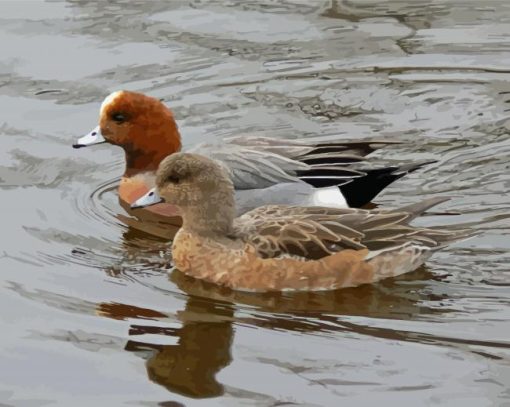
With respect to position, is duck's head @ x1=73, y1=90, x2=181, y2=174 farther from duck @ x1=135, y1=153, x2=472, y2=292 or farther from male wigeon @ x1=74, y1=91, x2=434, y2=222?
duck @ x1=135, y1=153, x2=472, y2=292

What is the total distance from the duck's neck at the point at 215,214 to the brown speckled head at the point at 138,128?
1407 millimetres

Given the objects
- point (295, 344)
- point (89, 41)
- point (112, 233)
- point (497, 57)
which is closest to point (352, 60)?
point (497, 57)

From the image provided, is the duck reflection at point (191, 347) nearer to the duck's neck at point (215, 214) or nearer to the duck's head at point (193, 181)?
the duck's neck at point (215, 214)

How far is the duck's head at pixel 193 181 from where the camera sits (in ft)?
23.0

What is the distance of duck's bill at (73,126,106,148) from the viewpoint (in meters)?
8.22

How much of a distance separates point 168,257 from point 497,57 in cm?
388

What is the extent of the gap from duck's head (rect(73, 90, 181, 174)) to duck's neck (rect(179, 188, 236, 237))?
4.62ft

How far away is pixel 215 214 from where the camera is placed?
23.0ft

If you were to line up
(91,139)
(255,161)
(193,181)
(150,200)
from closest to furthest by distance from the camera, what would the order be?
(193,181) < (150,200) < (255,161) < (91,139)

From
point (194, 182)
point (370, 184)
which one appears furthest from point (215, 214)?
point (370, 184)

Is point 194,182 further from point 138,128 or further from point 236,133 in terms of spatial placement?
point 236,133

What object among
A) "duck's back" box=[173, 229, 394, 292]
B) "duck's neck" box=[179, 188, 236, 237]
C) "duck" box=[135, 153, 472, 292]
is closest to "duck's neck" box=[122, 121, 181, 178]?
"duck" box=[135, 153, 472, 292]

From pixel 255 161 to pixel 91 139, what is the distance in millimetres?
1080

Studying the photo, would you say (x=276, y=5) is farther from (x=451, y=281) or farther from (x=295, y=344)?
(x=295, y=344)
